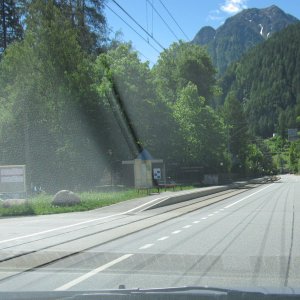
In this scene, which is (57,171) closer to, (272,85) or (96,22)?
(96,22)

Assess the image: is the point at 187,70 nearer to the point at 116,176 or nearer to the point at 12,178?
the point at 116,176

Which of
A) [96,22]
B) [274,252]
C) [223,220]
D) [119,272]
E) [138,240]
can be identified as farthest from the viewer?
[96,22]

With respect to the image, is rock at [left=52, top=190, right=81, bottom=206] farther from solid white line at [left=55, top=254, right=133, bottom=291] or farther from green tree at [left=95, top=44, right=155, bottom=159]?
green tree at [left=95, top=44, right=155, bottom=159]

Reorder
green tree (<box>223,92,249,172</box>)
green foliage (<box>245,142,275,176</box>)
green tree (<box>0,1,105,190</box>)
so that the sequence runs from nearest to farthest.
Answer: green tree (<box>0,1,105,190</box>)
green tree (<box>223,92,249,172</box>)
green foliage (<box>245,142,275,176</box>)

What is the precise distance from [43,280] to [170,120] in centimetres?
4630

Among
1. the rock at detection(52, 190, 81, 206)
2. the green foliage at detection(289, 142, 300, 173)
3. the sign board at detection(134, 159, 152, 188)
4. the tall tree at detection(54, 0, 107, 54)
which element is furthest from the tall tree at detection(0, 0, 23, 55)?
the green foliage at detection(289, 142, 300, 173)

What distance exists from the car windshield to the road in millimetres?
33

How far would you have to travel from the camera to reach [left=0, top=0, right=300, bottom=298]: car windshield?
9500 millimetres

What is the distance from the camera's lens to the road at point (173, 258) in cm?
813

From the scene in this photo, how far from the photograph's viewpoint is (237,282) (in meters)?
7.97

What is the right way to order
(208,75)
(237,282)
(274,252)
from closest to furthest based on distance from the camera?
(237,282)
(274,252)
(208,75)

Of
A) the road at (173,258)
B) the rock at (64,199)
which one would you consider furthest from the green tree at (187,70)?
the road at (173,258)

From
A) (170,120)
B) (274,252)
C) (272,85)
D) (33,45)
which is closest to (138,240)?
(274,252)

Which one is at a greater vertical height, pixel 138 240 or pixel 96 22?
pixel 96 22
